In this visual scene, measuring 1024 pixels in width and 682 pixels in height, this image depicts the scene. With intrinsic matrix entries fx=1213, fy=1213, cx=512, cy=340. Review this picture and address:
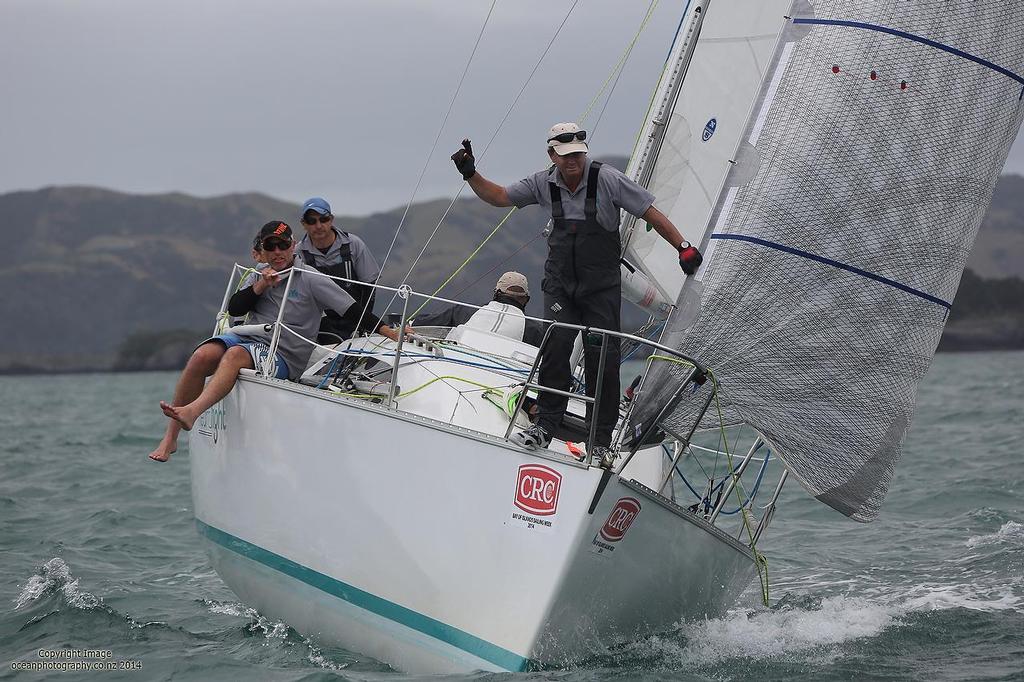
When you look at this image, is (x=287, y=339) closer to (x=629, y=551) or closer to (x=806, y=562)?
(x=629, y=551)

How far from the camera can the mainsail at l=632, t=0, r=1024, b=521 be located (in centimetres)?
543

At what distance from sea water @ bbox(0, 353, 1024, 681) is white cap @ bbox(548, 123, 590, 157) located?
183 cm

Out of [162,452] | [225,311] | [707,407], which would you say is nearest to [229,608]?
[162,452]

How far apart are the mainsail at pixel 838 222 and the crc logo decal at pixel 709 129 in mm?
1483

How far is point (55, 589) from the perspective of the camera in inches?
272

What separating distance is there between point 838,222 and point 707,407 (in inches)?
40.4

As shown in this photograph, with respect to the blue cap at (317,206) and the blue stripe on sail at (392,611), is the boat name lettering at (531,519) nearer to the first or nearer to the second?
the blue stripe on sail at (392,611)

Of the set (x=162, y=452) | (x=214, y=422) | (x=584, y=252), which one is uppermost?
(x=584, y=252)

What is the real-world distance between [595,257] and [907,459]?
28.7ft

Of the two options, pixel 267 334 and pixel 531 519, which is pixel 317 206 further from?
pixel 531 519

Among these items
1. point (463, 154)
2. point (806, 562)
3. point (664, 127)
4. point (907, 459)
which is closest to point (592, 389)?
point (463, 154)

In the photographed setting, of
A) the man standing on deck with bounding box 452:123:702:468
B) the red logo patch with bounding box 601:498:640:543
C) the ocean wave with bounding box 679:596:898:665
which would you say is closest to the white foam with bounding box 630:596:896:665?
the ocean wave with bounding box 679:596:898:665

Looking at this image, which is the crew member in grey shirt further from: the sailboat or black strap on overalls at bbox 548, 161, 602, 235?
black strap on overalls at bbox 548, 161, 602, 235

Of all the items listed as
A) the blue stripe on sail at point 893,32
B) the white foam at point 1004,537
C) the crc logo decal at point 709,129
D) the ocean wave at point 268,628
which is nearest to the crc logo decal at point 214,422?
the ocean wave at point 268,628
